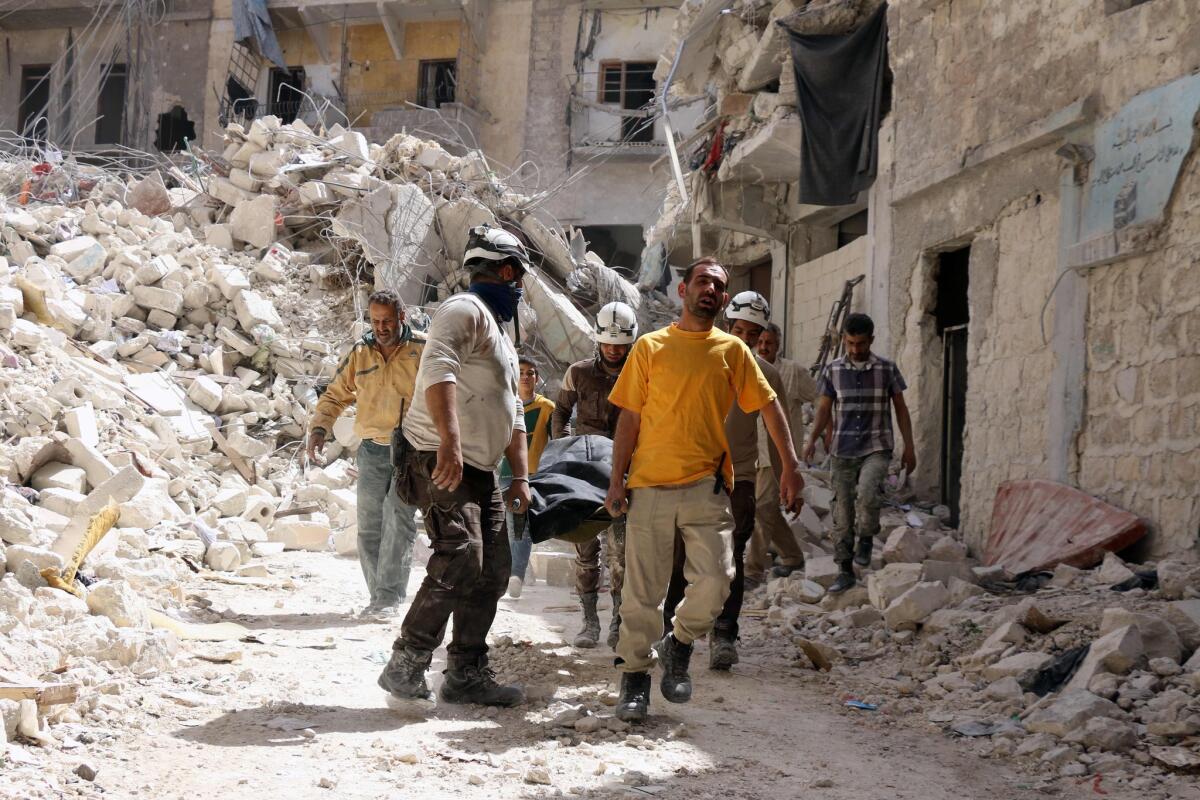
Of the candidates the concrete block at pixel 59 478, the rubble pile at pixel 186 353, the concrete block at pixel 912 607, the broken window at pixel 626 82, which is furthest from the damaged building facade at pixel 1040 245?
the broken window at pixel 626 82

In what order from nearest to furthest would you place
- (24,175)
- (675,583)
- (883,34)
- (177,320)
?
(675,583), (883,34), (177,320), (24,175)

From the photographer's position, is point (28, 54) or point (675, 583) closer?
point (675, 583)

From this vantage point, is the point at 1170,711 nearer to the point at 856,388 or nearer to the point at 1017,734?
the point at 1017,734

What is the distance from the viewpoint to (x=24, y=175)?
16562 mm

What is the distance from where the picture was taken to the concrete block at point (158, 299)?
41.1 ft

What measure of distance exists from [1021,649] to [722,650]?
1.39m

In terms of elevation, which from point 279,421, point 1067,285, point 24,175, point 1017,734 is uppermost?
point 24,175

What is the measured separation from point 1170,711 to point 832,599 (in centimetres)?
290

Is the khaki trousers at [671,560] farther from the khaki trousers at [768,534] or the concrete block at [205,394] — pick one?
the concrete block at [205,394]

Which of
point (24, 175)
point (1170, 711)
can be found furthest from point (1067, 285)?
point (24, 175)

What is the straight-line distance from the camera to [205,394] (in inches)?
447

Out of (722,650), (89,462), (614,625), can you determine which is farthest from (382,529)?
(89,462)

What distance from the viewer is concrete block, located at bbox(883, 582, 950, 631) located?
20.6 ft

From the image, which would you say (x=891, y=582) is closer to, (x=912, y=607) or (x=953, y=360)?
(x=912, y=607)
